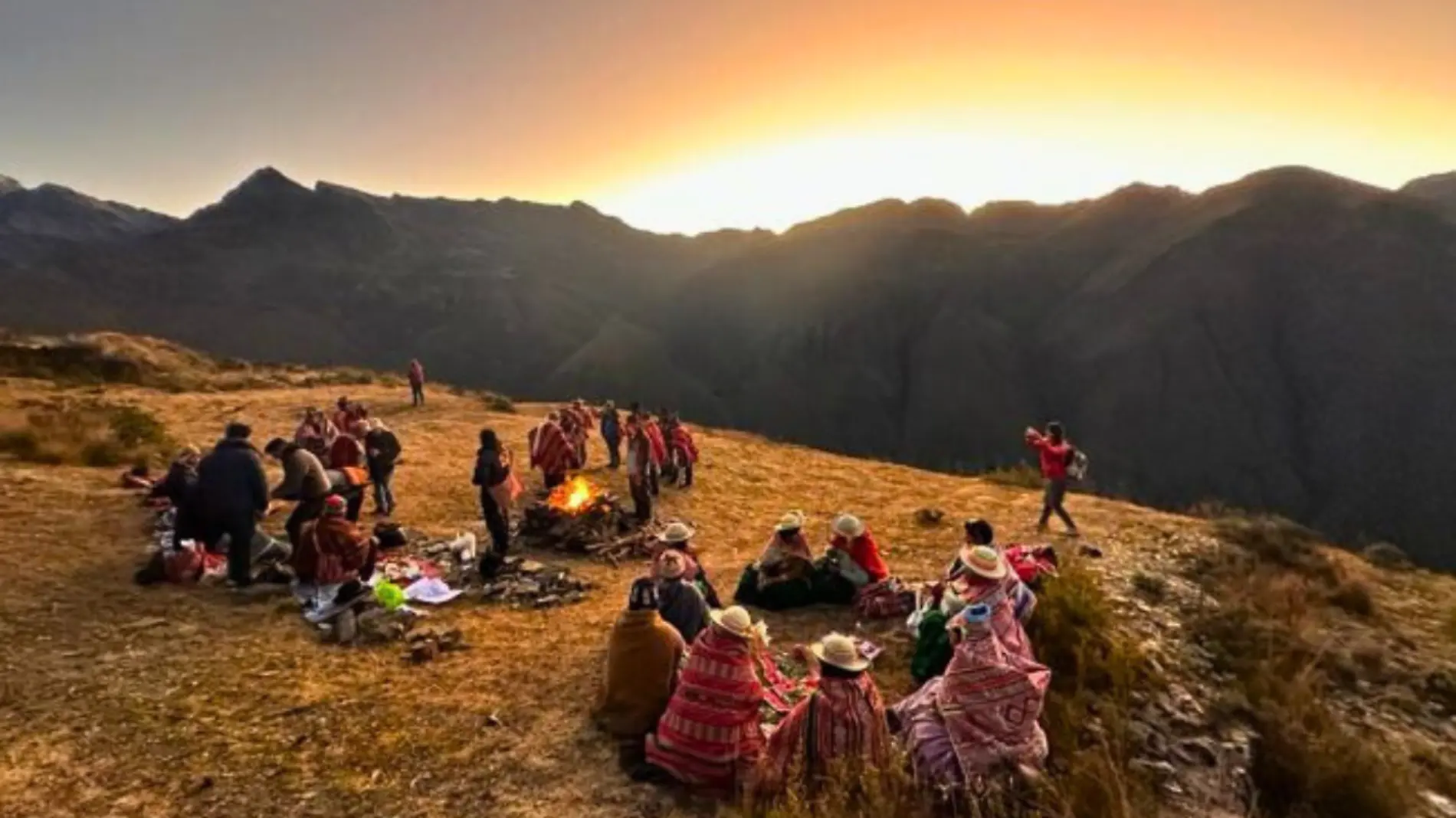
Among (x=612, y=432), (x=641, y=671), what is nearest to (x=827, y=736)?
(x=641, y=671)

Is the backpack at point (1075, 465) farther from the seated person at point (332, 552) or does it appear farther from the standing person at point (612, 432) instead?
the seated person at point (332, 552)

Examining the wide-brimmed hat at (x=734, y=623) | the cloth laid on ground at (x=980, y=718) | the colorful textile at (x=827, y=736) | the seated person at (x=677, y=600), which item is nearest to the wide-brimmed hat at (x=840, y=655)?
the colorful textile at (x=827, y=736)

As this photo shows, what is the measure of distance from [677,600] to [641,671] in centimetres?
116

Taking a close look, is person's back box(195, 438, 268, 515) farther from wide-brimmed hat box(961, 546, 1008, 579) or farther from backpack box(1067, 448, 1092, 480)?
backpack box(1067, 448, 1092, 480)

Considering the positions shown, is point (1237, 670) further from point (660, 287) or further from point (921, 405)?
point (660, 287)

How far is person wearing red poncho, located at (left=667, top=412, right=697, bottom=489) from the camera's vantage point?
2058cm

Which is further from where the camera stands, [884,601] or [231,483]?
[231,483]

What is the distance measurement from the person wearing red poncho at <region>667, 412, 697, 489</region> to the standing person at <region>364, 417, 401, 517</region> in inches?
264

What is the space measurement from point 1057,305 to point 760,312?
34282 mm

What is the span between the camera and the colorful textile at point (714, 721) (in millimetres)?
6902

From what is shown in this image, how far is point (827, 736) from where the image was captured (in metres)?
6.43

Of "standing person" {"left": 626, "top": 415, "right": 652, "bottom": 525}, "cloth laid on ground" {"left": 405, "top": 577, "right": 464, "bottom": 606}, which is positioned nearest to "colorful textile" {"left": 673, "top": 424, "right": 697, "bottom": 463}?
"standing person" {"left": 626, "top": 415, "right": 652, "bottom": 525}

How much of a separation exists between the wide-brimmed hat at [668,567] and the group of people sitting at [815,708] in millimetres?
654

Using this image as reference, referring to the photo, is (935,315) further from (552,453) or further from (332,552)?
(332,552)
